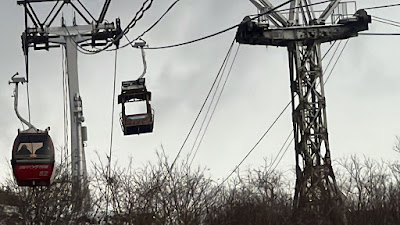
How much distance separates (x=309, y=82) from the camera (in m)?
23.8

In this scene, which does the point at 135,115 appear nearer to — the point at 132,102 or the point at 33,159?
the point at 132,102

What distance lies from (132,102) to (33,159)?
6059mm

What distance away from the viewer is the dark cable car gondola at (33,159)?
23547 mm

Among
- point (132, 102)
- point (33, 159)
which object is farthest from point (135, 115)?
point (33, 159)

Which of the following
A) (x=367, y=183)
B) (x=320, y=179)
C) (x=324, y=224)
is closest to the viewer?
(x=320, y=179)

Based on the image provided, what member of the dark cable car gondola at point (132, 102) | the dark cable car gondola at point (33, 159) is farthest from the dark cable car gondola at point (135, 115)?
the dark cable car gondola at point (33, 159)

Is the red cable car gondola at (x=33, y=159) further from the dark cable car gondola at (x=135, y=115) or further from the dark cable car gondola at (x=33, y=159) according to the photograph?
the dark cable car gondola at (x=135, y=115)

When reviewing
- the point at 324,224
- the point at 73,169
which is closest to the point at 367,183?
the point at 73,169

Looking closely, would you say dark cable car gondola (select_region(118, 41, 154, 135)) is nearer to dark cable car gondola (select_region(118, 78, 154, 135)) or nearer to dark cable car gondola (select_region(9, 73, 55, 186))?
dark cable car gondola (select_region(118, 78, 154, 135))

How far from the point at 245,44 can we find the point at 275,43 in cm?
92

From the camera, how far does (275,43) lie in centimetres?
2405

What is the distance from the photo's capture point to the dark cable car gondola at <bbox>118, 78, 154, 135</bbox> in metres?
28.2

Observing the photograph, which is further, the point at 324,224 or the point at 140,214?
the point at 140,214

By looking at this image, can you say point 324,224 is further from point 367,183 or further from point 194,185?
point 367,183
